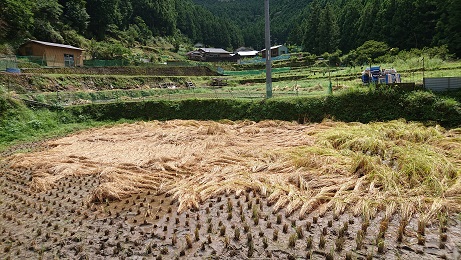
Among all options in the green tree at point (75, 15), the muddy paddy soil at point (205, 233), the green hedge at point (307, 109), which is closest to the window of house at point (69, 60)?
the green tree at point (75, 15)

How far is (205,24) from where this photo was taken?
3214 inches

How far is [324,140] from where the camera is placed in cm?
793

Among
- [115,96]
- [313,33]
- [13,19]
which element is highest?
[313,33]

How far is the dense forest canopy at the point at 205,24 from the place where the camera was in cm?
2703

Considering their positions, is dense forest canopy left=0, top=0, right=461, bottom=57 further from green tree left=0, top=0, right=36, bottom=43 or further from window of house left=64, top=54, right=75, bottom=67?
window of house left=64, top=54, right=75, bottom=67

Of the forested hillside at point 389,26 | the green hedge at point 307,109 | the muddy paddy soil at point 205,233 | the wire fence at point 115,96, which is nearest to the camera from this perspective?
the muddy paddy soil at point 205,233

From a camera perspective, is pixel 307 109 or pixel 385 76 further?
pixel 385 76

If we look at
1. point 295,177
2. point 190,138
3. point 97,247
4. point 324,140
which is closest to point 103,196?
point 97,247

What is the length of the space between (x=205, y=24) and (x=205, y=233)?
3294 inches

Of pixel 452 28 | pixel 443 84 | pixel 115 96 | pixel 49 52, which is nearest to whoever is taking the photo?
pixel 443 84

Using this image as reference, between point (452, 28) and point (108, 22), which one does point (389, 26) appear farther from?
point (108, 22)

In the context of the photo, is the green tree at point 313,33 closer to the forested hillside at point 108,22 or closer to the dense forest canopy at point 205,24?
the dense forest canopy at point 205,24

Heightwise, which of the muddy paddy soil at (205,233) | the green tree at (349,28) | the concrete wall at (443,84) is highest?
the green tree at (349,28)

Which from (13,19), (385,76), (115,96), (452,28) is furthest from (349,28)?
(13,19)
